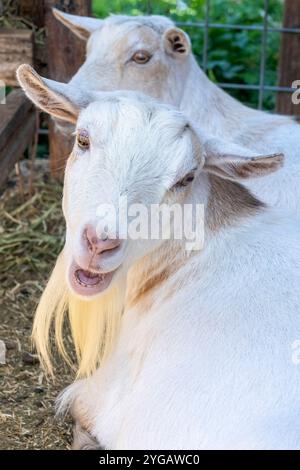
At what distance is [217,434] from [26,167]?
4.22m

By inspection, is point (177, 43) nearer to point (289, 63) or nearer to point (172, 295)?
point (172, 295)

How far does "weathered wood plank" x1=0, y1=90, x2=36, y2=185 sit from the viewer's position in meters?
5.43

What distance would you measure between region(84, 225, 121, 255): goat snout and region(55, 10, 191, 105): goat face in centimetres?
205

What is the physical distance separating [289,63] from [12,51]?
2515 millimetres

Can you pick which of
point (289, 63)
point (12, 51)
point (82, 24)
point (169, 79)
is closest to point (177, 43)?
point (169, 79)

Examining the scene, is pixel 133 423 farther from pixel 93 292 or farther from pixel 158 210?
pixel 158 210

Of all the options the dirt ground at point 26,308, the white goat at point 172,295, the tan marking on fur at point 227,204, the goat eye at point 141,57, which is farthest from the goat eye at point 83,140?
the goat eye at point 141,57

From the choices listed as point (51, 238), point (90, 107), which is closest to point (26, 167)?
point (51, 238)

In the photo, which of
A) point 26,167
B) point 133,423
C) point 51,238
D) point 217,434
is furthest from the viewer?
point 26,167

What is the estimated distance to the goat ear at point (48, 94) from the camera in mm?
3912

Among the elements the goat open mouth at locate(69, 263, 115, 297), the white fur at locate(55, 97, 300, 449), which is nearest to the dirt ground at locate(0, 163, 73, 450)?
the white fur at locate(55, 97, 300, 449)

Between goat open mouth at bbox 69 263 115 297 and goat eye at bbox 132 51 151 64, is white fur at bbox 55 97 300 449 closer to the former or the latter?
goat open mouth at bbox 69 263 115 297

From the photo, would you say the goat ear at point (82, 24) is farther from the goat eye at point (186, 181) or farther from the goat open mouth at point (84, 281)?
the goat open mouth at point (84, 281)

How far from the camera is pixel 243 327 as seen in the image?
12.3 ft
